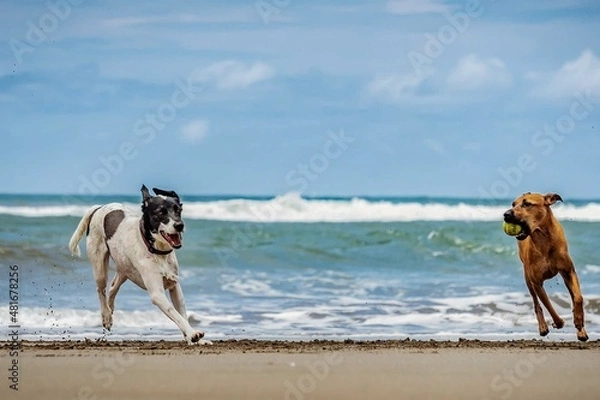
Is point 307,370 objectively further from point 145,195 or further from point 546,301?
point 546,301

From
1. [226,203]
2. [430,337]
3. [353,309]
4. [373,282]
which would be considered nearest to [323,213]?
[226,203]

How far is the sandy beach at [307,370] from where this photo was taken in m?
8.22

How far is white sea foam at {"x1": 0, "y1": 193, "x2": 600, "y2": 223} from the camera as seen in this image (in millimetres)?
30500

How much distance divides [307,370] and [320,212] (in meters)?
22.3

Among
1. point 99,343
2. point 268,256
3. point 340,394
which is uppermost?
point 268,256

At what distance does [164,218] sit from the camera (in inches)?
390

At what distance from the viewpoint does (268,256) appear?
20859 millimetres

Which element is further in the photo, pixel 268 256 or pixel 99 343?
pixel 268 256

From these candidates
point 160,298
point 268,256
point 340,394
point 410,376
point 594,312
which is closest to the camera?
point 340,394

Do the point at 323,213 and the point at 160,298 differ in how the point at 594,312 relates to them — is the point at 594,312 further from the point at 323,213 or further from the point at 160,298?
the point at 323,213

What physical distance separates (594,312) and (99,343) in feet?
18.7

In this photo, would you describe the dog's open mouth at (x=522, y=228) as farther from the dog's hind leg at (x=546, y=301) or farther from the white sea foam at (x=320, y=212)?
the white sea foam at (x=320, y=212)

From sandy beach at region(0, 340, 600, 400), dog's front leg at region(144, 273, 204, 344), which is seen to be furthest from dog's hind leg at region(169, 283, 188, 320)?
sandy beach at region(0, 340, 600, 400)

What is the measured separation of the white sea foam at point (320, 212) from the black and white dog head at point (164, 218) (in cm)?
1875
